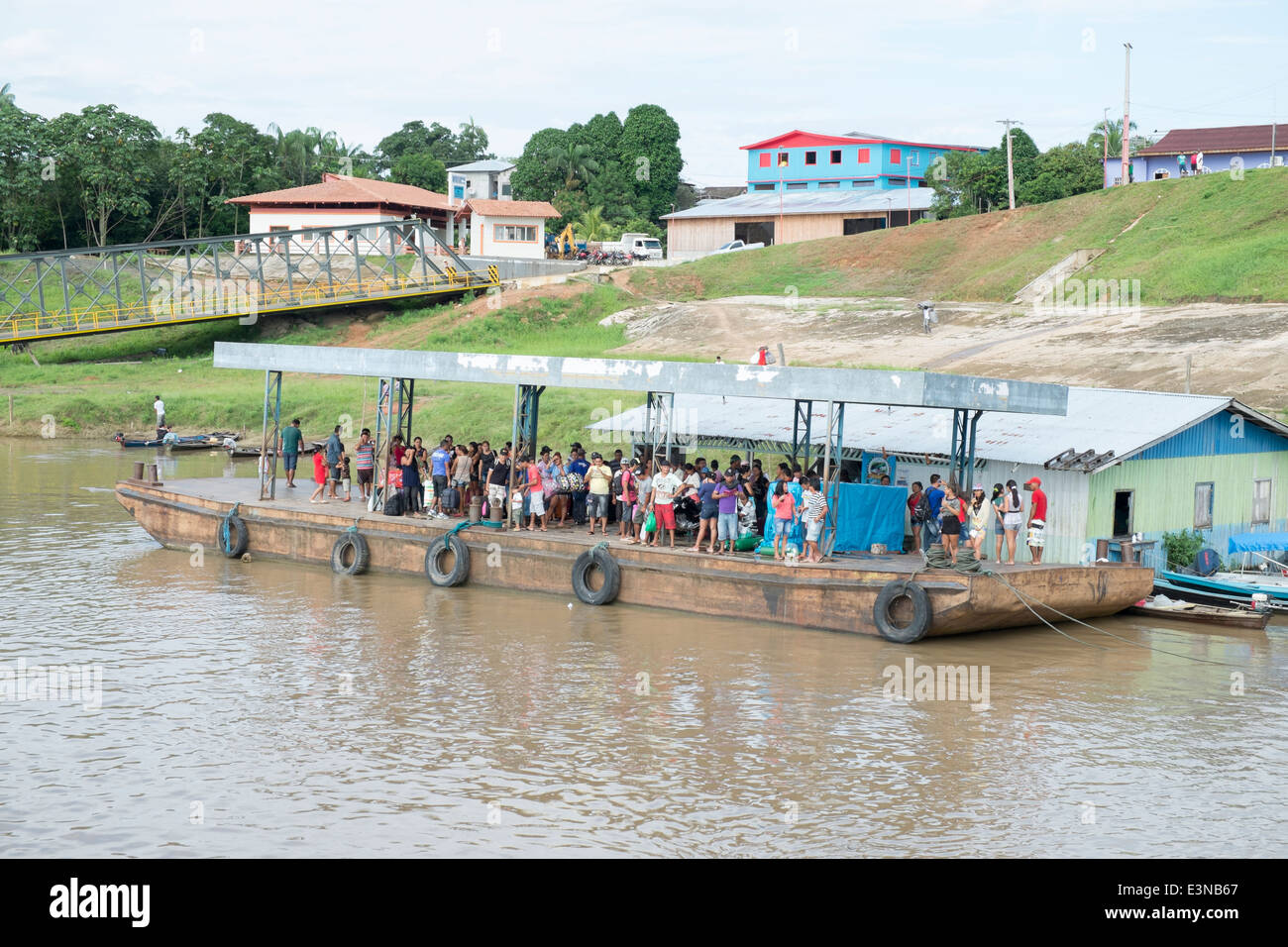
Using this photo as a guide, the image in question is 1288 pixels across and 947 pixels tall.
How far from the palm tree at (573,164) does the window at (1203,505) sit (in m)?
62.0

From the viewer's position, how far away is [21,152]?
217 feet

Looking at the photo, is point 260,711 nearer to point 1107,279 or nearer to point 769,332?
point 769,332

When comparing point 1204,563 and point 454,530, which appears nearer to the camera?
point 454,530

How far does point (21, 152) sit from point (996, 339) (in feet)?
162

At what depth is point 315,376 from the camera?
161 ft

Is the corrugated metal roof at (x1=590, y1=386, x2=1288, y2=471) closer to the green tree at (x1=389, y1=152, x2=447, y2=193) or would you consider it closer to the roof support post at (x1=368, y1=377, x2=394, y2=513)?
the roof support post at (x1=368, y1=377, x2=394, y2=513)

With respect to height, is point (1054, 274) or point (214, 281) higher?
point (1054, 274)

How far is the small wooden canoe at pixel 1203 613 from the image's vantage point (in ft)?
68.5

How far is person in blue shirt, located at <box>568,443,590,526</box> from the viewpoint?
23.8 m

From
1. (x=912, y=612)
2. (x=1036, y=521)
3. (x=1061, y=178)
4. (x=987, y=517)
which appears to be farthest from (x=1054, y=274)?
(x=912, y=612)

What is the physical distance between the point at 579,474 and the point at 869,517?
5432mm

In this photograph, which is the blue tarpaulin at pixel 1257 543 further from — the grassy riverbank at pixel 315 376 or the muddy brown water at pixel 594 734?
the grassy riverbank at pixel 315 376

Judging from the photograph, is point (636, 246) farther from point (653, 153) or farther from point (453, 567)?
point (453, 567)

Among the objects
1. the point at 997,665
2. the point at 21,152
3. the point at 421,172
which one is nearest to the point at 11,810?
the point at 997,665
